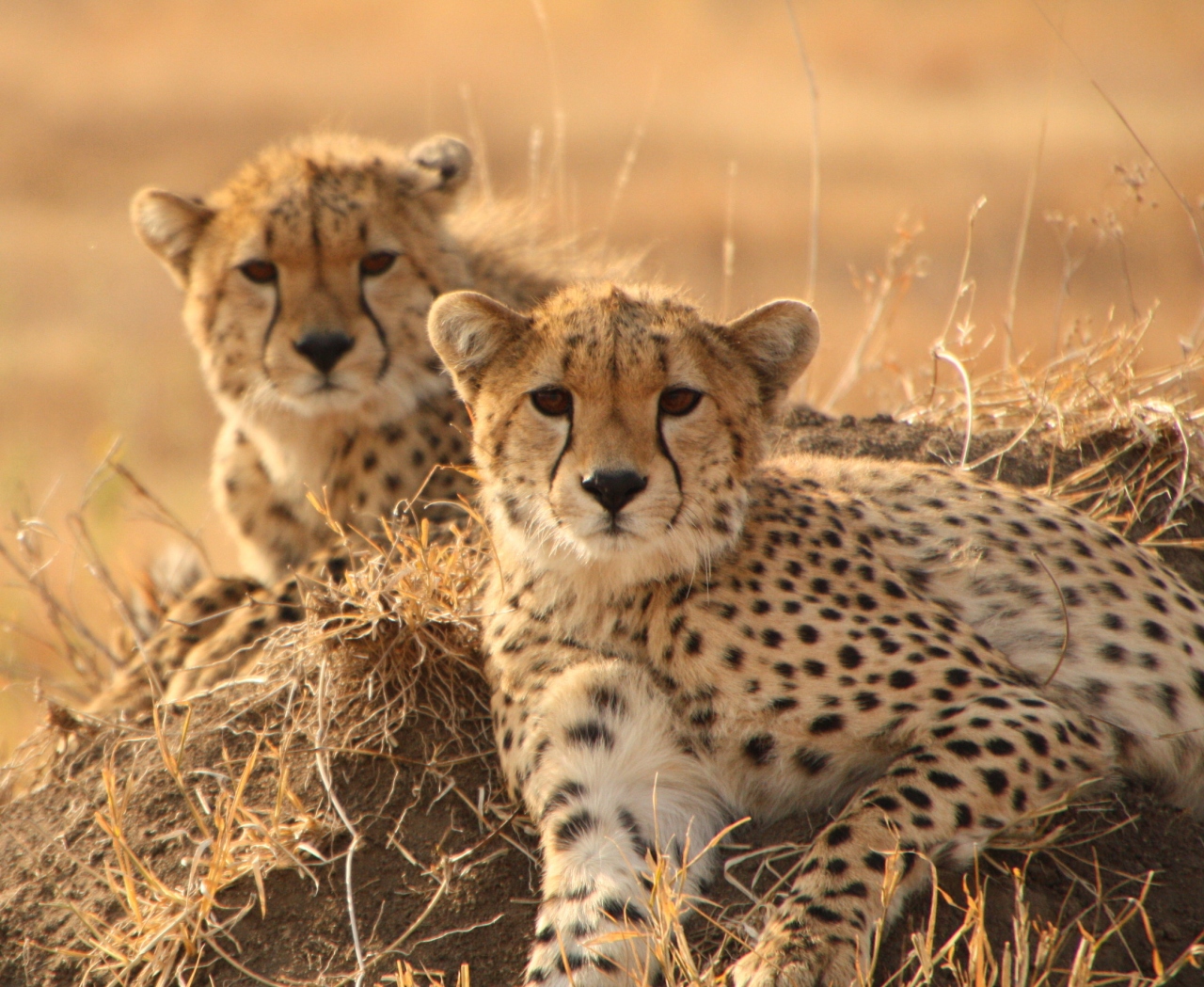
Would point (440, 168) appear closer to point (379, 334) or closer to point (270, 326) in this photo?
point (379, 334)

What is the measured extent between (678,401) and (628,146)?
37.7 feet

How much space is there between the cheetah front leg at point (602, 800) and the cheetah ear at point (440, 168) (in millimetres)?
2069

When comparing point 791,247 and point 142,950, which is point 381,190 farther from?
point 791,247

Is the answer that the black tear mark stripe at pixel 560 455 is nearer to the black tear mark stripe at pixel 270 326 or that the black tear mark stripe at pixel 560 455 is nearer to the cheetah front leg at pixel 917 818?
the cheetah front leg at pixel 917 818

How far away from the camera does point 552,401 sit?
2.71 metres

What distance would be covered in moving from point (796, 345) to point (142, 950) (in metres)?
1.67

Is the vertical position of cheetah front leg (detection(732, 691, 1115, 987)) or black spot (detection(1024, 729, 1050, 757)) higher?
black spot (detection(1024, 729, 1050, 757))

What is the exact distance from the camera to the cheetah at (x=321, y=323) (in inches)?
159

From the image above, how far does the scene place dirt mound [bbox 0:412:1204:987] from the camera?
8.02 feet

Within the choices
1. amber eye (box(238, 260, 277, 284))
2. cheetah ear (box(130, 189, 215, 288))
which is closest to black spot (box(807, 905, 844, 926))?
amber eye (box(238, 260, 277, 284))

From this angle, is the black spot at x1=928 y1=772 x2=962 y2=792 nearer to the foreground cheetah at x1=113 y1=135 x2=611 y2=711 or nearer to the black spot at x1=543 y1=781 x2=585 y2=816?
the black spot at x1=543 y1=781 x2=585 y2=816

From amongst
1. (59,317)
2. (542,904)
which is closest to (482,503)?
(542,904)

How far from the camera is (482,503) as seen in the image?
119 inches

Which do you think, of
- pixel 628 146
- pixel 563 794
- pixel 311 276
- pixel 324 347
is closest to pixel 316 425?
pixel 324 347
